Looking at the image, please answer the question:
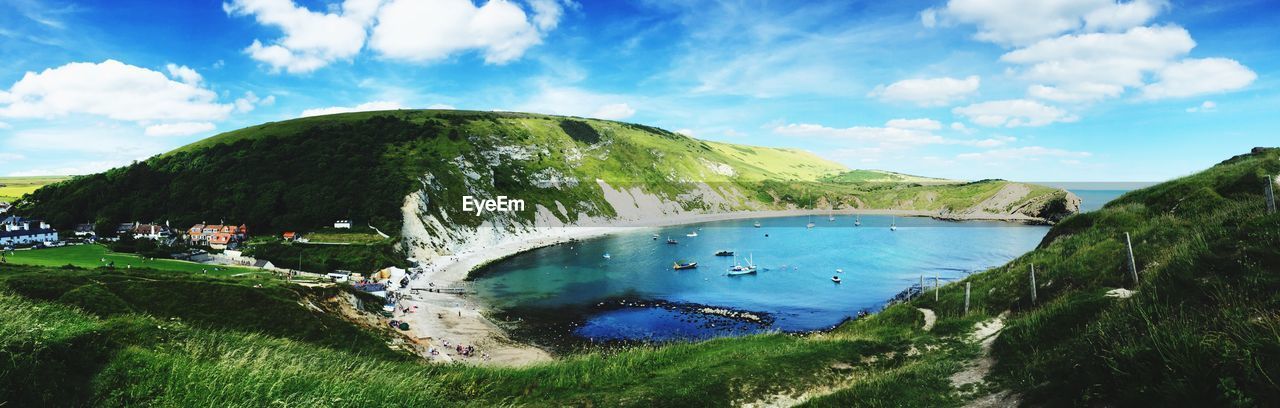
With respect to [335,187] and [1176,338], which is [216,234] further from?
[1176,338]

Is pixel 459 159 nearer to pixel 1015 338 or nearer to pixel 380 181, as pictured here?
pixel 380 181

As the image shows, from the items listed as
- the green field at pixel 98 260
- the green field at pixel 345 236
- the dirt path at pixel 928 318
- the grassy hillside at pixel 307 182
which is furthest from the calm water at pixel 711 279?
the grassy hillside at pixel 307 182

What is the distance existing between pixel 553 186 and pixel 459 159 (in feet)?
116

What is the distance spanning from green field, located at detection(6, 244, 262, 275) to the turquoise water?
3868 cm

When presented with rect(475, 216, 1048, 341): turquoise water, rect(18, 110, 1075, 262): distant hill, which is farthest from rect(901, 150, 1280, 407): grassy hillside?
rect(18, 110, 1075, 262): distant hill

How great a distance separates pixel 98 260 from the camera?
7644 cm

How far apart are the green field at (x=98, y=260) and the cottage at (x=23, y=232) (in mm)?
9967

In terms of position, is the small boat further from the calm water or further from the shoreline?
the shoreline

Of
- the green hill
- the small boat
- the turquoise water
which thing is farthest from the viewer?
the small boat

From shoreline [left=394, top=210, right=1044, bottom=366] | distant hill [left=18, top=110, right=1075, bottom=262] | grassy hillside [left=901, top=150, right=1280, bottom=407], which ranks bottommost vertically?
shoreline [left=394, top=210, right=1044, bottom=366]

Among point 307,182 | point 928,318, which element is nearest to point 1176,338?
point 928,318

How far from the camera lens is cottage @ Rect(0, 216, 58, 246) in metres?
91.2

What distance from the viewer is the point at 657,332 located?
58.3 m

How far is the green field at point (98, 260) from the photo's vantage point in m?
72.3
